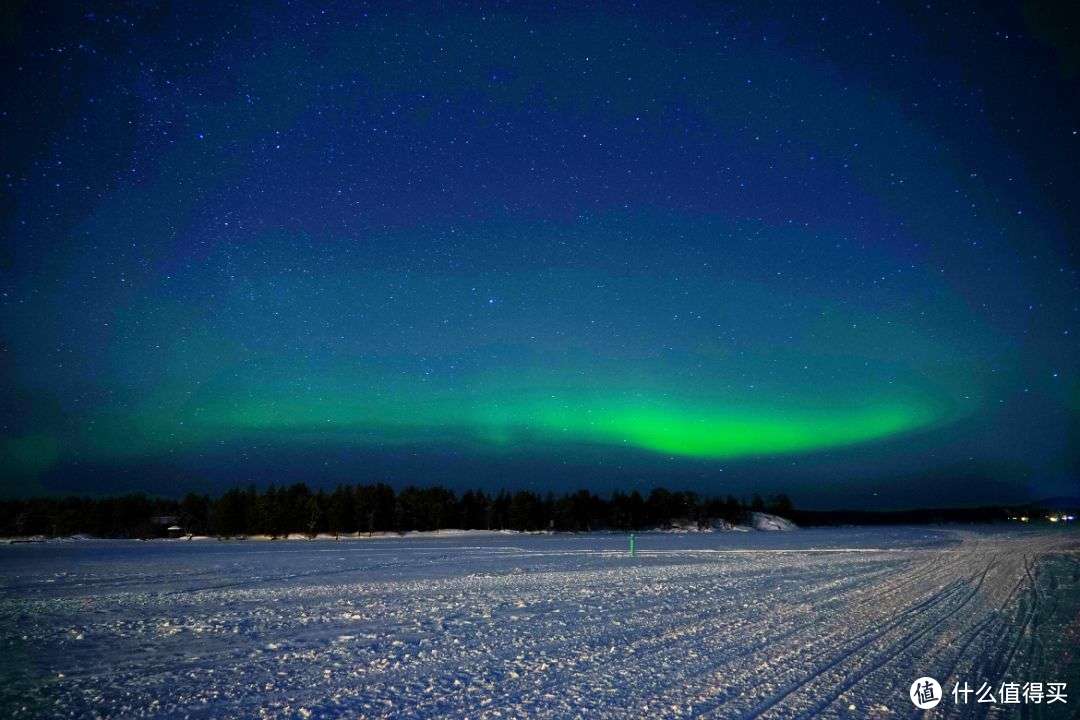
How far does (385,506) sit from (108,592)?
89127mm

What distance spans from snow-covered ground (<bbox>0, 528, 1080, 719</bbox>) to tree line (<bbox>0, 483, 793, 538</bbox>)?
3243 inches

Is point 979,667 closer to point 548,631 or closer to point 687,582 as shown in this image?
point 548,631

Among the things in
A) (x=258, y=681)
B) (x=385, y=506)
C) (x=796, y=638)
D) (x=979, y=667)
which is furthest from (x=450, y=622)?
(x=385, y=506)

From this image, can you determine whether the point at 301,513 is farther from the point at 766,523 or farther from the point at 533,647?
the point at 766,523

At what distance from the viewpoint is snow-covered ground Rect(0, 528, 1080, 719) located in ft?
24.6

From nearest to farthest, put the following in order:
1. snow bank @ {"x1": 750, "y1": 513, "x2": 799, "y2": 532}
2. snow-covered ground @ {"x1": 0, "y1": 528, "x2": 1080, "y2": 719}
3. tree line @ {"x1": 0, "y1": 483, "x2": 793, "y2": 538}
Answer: snow-covered ground @ {"x1": 0, "y1": 528, "x2": 1080, "y2": 719}
tree line @ {"x1": 0, "y1": 483, "x2": 793, "y2": 538}
snow bank @ {"x1": 750, "y1": 513, "x2": 799, "y2": 532}

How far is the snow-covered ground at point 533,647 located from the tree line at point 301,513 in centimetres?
8237

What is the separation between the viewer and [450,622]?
1316 cm

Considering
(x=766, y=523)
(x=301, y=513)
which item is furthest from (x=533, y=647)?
(x=766, y=523)

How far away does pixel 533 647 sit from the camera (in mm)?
10484

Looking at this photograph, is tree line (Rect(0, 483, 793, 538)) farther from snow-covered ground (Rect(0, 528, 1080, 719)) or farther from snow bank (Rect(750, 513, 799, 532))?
snow-covered ground (Rect(0, 528, 1080, 719))

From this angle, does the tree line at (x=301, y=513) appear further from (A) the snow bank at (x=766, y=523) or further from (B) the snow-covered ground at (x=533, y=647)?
(B) the snow-covered ground at (x=533, y=647)

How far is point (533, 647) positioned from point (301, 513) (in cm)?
9827

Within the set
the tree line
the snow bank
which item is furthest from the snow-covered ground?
the snow bank
